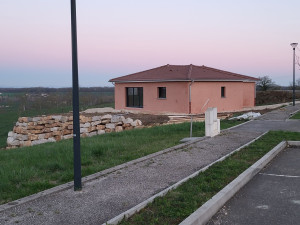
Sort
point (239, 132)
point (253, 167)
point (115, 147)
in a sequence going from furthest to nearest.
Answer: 1. point (239, 132)
2. point (115, 147)
3. point (253, 167)

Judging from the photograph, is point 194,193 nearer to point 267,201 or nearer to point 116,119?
point 267,201

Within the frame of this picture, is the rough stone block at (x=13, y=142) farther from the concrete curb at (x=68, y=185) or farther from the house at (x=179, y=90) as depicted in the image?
Result: the concrete curb at (x=68, y=185)

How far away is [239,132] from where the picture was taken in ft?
43.5

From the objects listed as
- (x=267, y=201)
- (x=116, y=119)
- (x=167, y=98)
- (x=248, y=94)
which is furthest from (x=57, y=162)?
(x=248, y=94)

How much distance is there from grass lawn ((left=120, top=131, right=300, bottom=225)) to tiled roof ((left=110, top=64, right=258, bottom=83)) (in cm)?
1656

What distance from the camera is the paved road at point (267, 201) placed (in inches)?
192

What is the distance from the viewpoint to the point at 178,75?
85.1 ft

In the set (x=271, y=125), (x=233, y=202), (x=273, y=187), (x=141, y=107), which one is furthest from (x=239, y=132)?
(x=141, y=107)

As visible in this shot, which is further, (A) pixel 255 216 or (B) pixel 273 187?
(B) pixel 273 187

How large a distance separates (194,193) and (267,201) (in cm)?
119

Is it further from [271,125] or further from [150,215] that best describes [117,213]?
[271,125]

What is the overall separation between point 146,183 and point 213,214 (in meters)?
1.66

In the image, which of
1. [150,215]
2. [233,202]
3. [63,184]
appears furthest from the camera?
[63,184]

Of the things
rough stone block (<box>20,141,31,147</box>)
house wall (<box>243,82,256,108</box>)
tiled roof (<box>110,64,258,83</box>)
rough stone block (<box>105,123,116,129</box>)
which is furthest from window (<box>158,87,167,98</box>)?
rough stone block (<box>20,141,31,147</box>)
